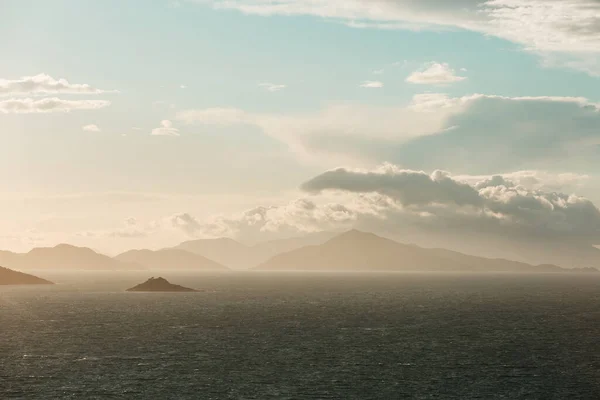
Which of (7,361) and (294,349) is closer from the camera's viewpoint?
(7,361)

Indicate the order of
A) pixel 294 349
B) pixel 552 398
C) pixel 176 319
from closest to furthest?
pixel 552 398
pixel 294 349
pixel 176 319

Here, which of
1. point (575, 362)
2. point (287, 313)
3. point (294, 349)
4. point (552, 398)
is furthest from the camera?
point (287, 313)

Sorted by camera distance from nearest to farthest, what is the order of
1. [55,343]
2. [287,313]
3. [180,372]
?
[180,372]
[55,343]
[287,313]

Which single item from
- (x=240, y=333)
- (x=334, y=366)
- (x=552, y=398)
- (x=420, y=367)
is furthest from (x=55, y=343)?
(x=552, y=398)

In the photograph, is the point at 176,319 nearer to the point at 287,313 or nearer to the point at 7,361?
the point at 287,313

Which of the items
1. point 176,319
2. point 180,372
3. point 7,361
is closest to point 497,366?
point 180,372

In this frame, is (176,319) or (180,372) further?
(176,319)

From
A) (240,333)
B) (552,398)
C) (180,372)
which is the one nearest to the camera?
(552,398)

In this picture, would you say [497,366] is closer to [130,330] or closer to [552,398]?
[552,398]

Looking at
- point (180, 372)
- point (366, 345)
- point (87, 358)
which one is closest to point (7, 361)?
point (87, 358)
